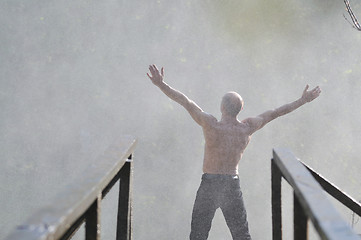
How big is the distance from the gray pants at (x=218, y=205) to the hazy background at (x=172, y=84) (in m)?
6.68

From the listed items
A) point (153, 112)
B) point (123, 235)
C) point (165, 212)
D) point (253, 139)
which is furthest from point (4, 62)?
point (123, 235)

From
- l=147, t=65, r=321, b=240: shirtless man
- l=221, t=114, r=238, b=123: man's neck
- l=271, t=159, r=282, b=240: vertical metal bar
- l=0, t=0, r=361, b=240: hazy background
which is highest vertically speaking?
l=0, t=0, r=361, b=240: hazy background

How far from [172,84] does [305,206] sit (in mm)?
8542

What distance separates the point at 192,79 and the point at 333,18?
2772mm

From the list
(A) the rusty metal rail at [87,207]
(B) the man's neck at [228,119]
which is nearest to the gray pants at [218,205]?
(B) the man's neck at [228,119]

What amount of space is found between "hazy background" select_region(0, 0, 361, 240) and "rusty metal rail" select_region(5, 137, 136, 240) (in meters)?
7.35

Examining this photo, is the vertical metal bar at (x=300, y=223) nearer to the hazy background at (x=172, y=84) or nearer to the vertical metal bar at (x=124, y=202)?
the vertical metal bar at (x=124, y=202)

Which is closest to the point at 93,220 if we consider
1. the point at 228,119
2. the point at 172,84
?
the point at 228,119

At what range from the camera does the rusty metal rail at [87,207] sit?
5.10ft

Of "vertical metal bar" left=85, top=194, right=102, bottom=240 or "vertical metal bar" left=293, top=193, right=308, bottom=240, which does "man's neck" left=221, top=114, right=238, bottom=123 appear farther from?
"vertical metal bar" left=85, top=194, right=102, bottom=240

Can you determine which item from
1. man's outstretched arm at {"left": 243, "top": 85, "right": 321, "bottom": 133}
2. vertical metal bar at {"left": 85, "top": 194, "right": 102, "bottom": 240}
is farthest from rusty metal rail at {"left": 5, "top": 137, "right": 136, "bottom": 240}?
man's outstretched arm at {"left": 243, "top": 85, "right": 321, "bottom": 133}

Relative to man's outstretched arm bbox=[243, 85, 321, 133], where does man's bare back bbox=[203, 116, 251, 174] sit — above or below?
below

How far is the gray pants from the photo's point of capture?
364 centimetres

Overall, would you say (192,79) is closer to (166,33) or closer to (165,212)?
(166,33)
